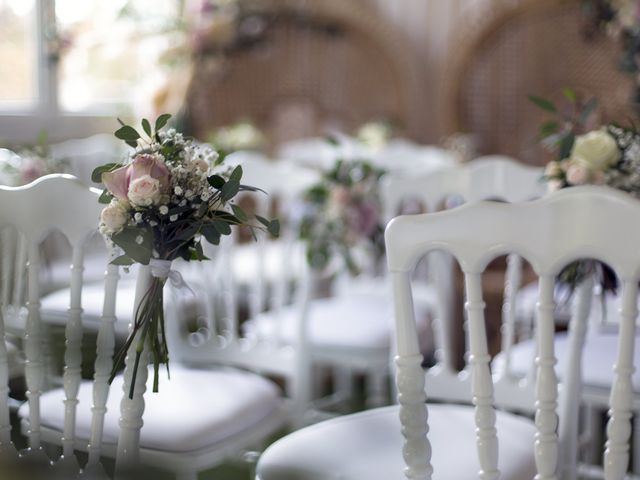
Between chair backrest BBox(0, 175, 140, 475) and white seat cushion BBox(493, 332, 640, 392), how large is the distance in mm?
941

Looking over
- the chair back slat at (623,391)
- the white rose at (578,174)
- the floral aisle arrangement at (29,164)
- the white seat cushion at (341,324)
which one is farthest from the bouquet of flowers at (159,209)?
the white seat cushion at (341,324)

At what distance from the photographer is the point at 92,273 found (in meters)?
2.08

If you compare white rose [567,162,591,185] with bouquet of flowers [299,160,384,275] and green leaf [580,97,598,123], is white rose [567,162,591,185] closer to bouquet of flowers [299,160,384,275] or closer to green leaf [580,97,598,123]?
green leaf [580,97,598,123]

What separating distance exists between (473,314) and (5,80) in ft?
10.3

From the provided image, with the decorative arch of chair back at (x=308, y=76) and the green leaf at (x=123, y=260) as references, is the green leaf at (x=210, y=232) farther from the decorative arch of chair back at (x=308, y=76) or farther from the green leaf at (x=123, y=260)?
the decorative arch of chair back at (x=308, y=76)

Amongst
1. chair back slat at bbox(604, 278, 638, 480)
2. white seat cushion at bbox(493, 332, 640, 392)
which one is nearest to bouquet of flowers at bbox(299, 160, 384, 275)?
white seat cushion at bbox(493, 332, 640, 392)

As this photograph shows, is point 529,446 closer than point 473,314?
No

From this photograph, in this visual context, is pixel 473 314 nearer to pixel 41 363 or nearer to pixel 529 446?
pixel 529 446

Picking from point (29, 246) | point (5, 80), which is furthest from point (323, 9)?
point (29, 246)

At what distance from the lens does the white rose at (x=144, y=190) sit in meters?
1.20

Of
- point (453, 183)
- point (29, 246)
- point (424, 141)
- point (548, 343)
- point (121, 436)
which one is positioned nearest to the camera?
point (548, 343)

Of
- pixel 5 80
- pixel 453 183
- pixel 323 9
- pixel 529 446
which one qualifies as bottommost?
pixel 529 446

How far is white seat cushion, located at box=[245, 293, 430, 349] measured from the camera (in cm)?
238

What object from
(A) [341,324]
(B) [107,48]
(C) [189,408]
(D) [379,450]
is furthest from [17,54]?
(D) [379,450]
